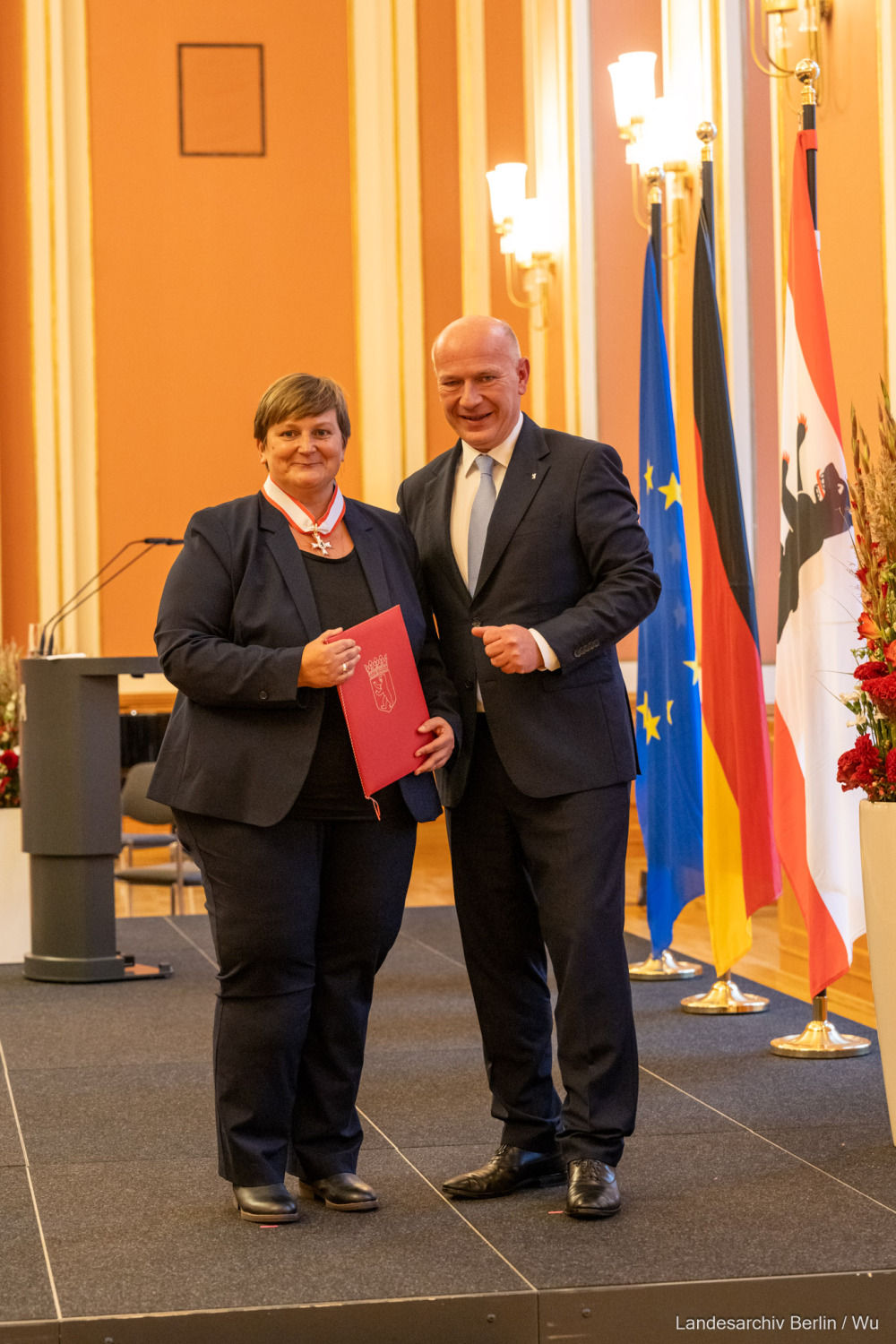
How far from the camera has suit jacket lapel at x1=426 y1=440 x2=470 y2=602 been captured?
290 centimetres

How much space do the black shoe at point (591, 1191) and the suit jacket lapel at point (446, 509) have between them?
39.2 inches

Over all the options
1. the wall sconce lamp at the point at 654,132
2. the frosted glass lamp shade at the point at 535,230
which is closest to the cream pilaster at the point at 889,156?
the wall sconce lamp at the point at 654,132

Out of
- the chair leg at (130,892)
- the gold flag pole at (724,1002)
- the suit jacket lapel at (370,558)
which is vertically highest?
the suit jacket lapel at (370,558)

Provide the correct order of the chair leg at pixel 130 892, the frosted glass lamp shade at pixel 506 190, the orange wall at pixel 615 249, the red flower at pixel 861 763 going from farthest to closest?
the orange wall at pixel 615 249 < the frosted glass lamp shade at pixel 506 190 < the chair leg at pixel 130 892 < the red flower at pixel 861 763

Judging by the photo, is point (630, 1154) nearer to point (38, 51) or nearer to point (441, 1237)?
point (441, 1237)

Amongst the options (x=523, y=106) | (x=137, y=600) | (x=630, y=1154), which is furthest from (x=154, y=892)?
(x=630, y=1154)

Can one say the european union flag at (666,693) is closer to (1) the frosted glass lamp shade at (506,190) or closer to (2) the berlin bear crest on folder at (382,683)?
(2) the berlin bear crest on folder at (382,683)

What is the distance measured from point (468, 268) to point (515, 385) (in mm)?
7383

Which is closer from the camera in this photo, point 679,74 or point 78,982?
point 78,982

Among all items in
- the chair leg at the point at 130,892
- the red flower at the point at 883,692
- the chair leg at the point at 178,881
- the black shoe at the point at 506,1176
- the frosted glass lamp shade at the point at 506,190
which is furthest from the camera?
the frosted glass lamp shade at the point at 506,190

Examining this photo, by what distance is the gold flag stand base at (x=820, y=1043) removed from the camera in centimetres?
415

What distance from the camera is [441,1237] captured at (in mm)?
2629

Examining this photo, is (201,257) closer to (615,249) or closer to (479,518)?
(615,249)

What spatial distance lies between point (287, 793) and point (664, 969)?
10.1 feet
